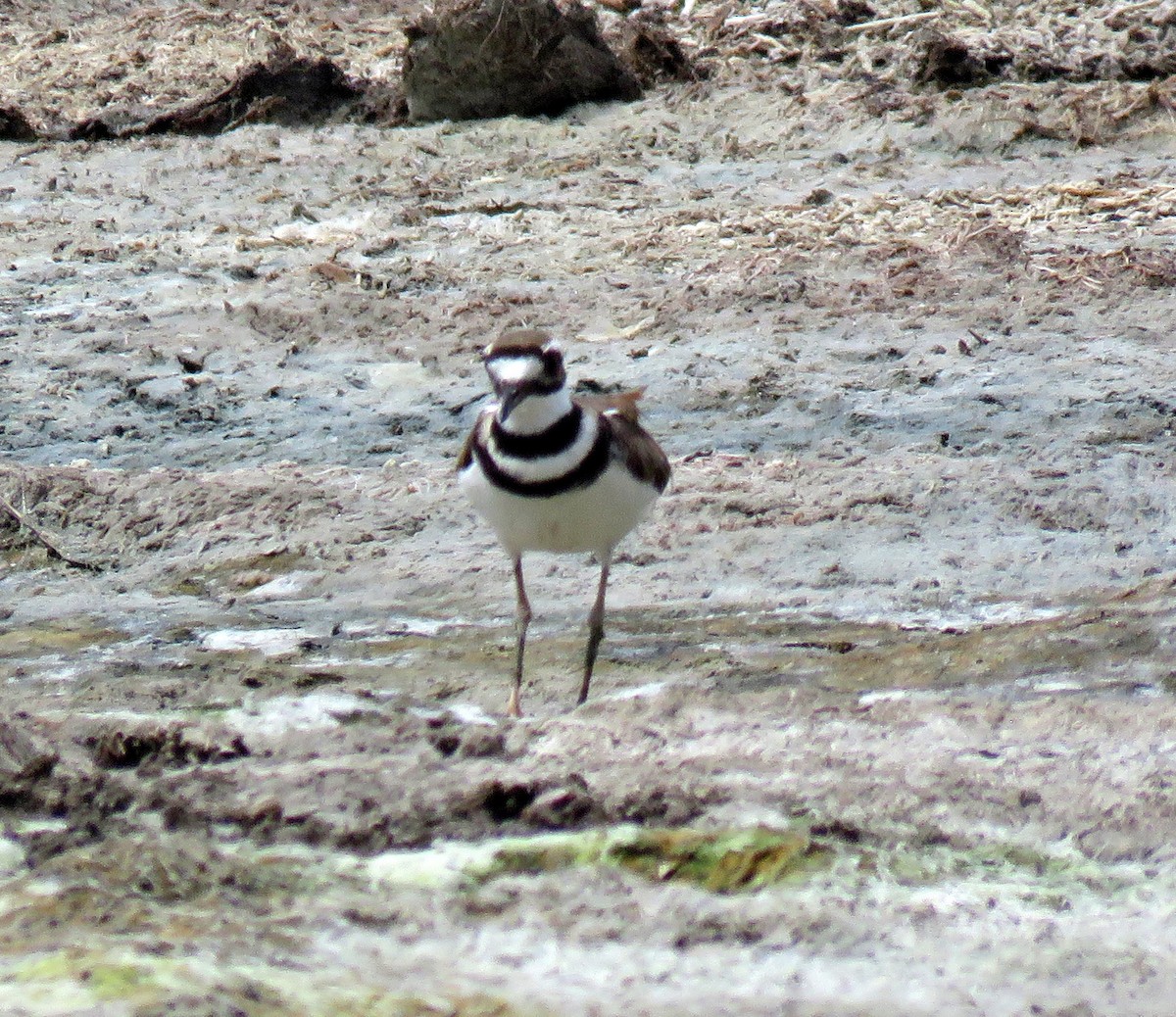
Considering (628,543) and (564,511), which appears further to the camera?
(628,543)

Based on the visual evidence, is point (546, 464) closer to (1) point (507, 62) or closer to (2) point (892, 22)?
(1) point (507, 62)

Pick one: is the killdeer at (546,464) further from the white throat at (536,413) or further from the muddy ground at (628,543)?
the muddy ground at (628,543)

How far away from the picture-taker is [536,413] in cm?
406

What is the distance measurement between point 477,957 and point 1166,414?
13.6ft

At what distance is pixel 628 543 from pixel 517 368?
158cm

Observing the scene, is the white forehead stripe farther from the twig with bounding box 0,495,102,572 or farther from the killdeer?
the twig with bounding box 0,495,102,572

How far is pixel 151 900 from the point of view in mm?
2756

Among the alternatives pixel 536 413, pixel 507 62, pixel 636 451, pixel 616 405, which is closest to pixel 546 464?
pixel 536 413

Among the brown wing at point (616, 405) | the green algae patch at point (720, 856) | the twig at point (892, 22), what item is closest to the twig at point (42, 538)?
Result: the brown wing at point (616, 405)

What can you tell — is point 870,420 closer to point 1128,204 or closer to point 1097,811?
point 1128,204

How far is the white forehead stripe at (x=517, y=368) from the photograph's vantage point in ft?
13.0

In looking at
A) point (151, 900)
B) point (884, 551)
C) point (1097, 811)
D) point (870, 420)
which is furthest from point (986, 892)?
point (870, 420)

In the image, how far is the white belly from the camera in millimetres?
4176

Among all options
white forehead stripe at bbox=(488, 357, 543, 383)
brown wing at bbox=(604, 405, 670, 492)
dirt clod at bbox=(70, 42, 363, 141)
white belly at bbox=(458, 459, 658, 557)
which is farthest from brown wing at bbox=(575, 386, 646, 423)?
dirt clod at bbox=(70, 42, 363, 141)
